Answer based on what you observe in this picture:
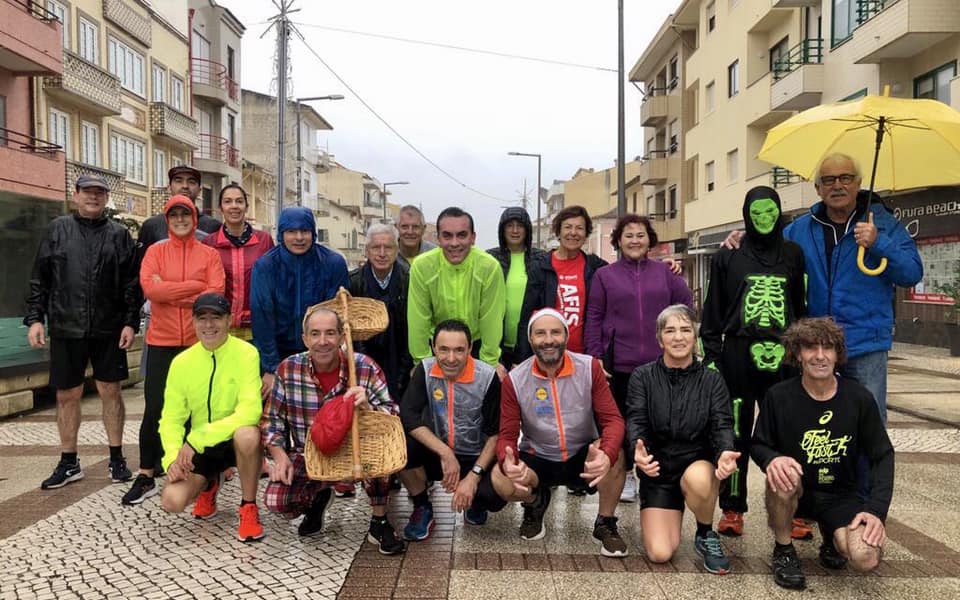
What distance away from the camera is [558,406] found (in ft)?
14.1

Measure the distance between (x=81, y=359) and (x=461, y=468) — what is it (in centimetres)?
315

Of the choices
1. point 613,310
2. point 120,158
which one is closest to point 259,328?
point 613,310

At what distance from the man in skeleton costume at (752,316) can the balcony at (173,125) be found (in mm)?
26141

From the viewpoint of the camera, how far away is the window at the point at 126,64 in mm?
23453

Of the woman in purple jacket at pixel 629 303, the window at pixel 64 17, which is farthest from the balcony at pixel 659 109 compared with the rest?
the woman in purple jacket at pixel 629 303

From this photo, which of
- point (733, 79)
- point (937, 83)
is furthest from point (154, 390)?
point (733, 79)

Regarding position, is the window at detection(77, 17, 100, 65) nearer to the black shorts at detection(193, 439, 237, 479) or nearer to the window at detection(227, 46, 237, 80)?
the window at detection(227, 46, 237, 80)

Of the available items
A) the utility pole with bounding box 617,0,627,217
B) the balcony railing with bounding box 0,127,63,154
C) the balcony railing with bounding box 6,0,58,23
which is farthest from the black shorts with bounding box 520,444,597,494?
the balcony railing with bounding box 6,0,58,23

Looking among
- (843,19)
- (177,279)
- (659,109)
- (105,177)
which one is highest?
(659,109)

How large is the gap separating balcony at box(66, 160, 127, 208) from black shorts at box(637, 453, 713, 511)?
61.2ft

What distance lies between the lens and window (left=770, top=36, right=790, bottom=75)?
853 inches

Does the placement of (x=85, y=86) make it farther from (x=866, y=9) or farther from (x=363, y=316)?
(x=866, y=9)

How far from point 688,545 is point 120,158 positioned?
25063 mm

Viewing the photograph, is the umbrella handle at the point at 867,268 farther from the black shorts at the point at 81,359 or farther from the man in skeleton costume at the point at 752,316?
Answer: the black shorts at the point at 81,359
